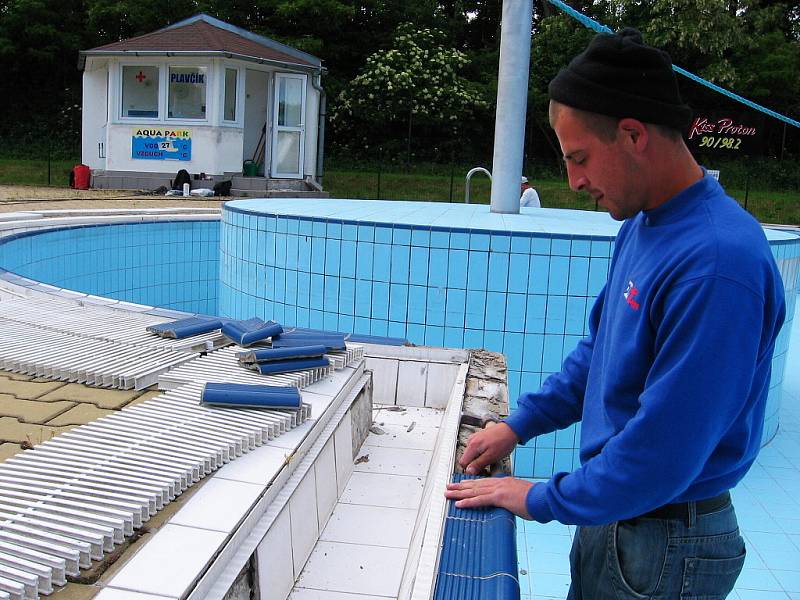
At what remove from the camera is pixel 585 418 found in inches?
64.6

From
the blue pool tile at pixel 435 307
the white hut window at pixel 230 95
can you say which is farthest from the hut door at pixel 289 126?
the blue pool tile at pixel 435 307

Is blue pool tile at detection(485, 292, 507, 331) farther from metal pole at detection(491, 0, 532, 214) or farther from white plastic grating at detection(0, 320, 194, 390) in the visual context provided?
white plastic grating at detection(0, 320, 194, 390)

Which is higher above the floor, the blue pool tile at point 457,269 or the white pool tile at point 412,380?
the blue pool tile at point 457,269

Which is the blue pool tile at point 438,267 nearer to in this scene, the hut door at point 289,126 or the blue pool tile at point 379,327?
the blue pool tile at point 379,327

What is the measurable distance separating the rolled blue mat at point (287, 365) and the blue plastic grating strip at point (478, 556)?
998 mm

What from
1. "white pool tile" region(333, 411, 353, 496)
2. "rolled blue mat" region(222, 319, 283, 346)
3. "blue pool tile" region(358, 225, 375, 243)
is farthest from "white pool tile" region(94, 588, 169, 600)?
"blue pool tile" region(358, 225, 375, 243)

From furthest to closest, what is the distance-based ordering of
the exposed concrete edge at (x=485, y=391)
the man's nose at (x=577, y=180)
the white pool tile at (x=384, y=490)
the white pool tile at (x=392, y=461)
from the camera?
the white pool tile at (x=392, y=461) → the white pool tile at (x=384, y=490) → the exposed concrete edge at (x=485, y=391) → the man's nose at (x=577, y=180)

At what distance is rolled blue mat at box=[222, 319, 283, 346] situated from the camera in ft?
9.63

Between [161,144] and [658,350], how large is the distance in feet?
54.8

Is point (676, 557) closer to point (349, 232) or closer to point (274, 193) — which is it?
point (349, 232)

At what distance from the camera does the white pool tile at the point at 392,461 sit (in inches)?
111

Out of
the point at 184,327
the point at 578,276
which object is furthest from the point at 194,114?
the point at 184,327

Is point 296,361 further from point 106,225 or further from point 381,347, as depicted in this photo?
point 106,225

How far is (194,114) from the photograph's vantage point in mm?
16906
